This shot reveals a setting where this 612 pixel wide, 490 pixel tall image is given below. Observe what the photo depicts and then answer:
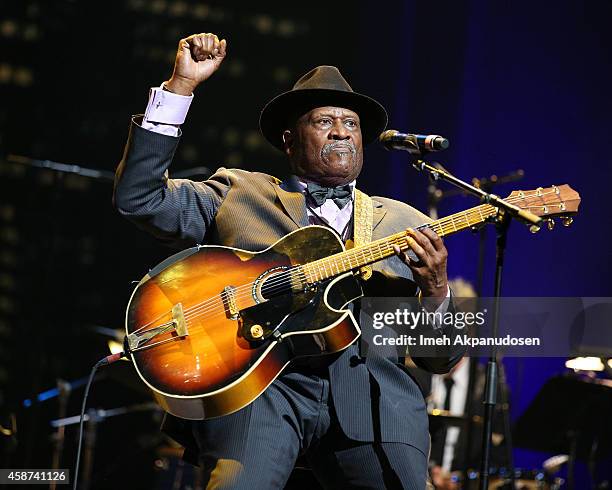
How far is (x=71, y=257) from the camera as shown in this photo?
7.62m

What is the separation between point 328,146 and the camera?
3701 millimetres

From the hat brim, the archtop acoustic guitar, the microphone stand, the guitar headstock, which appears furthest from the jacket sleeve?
the guitar headstock

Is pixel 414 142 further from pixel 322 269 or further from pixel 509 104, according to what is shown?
pixel 509 104

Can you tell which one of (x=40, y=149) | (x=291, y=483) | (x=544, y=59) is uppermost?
(x=544, y=59)

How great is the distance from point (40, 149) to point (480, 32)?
3.97 meters

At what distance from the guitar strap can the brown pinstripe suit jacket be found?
4cm

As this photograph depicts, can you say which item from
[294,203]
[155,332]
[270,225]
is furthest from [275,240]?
[155,332]

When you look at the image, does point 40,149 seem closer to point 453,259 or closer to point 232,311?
point 453,259

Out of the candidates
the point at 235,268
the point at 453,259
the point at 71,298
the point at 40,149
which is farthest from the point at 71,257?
the point at 235,268

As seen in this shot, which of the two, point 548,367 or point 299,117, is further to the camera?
point 548,367

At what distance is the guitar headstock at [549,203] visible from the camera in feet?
11.4

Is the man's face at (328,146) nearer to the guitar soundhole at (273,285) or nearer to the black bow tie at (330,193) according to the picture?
the black bow tie at (330,193)

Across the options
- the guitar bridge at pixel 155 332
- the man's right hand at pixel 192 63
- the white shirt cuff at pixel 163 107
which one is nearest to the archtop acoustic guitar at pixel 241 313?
the guitar bridge at pixel 155 332

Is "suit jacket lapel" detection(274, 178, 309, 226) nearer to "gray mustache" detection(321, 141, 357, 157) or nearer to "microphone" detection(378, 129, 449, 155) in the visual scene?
"gray mustache" detection(321, 141, 357, 157)
